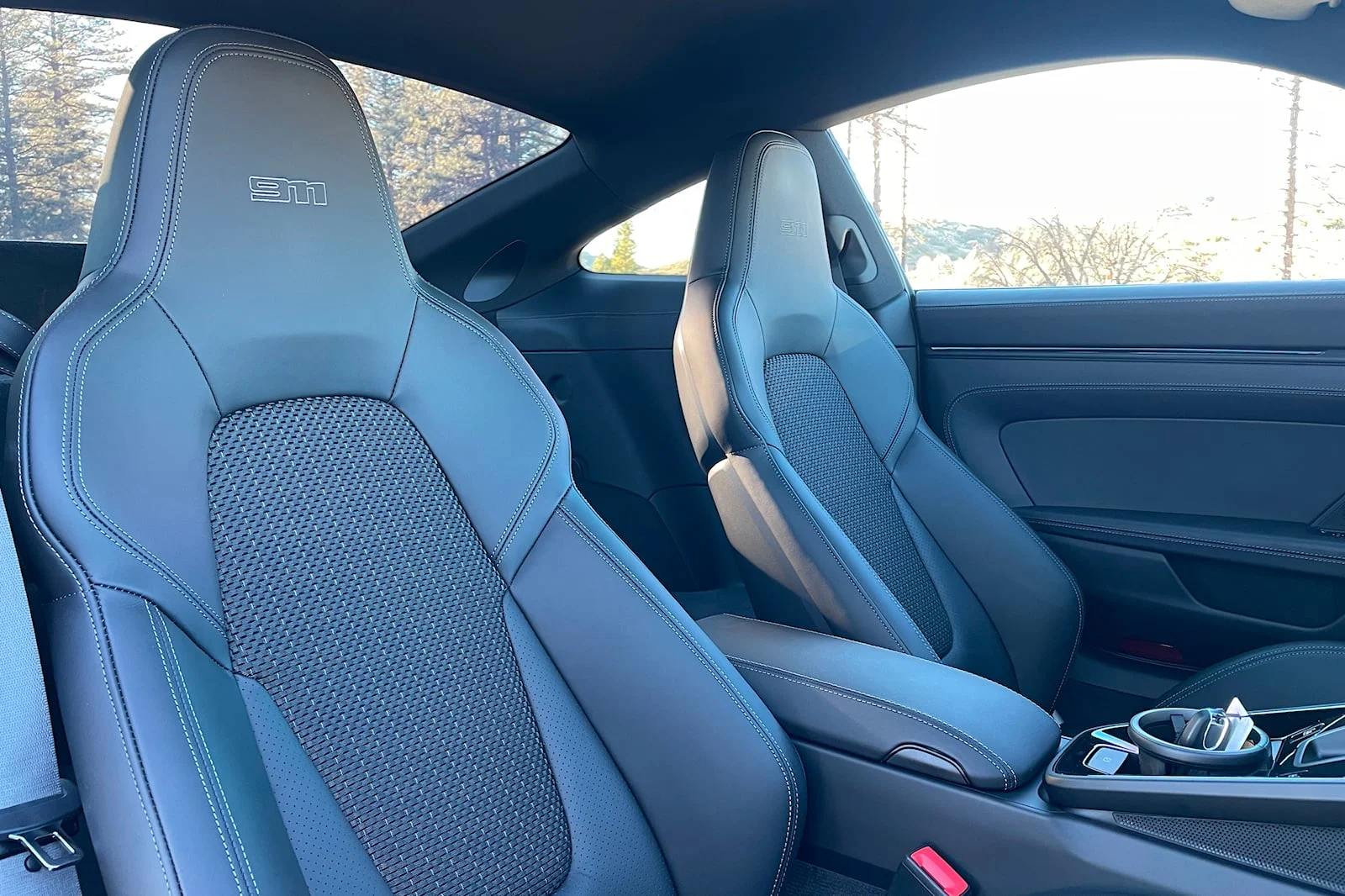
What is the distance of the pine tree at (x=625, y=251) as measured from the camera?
7.89 ft

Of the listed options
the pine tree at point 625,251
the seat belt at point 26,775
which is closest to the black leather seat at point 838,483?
the pine tree at point 625,251

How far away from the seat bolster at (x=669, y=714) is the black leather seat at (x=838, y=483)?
1.25 feet

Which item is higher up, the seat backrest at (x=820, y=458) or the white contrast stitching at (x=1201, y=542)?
the seat backrest at (x=820, y=458)

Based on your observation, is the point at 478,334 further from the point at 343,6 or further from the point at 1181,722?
the point at 1181,722

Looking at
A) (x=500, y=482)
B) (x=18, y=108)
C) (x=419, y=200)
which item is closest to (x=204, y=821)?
(x=500, y=482)

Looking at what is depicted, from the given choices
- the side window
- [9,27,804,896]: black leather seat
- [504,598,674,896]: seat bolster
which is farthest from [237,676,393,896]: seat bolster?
the side window

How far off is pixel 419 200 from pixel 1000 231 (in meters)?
1.22

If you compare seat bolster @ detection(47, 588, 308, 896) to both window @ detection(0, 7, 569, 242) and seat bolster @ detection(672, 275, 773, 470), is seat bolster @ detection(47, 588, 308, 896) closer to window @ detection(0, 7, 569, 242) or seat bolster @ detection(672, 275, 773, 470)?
window @ detection(0, 7, 569, 242)

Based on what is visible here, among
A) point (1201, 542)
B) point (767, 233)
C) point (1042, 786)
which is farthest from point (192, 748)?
point (1201, 542)

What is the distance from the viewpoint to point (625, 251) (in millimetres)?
2459

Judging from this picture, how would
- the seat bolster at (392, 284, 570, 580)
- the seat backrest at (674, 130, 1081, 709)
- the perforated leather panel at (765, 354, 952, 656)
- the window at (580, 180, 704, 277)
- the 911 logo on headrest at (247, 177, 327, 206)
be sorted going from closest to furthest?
the 911 logo on headrest at (247, 177, 327, 206) < the seat bolster at (392, 284, 570, 580) < the seat backrest at (674, 130, 1081, 709) < the perforated leather panel at (765, 354, 952, 656) < the window at (580, 180, 704, 277)

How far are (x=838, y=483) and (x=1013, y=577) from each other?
1.17 ft

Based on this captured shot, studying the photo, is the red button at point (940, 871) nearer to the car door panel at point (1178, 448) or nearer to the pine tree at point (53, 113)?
the car door panel at point (1178, 448)

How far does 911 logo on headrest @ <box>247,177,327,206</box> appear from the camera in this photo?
110 cm
